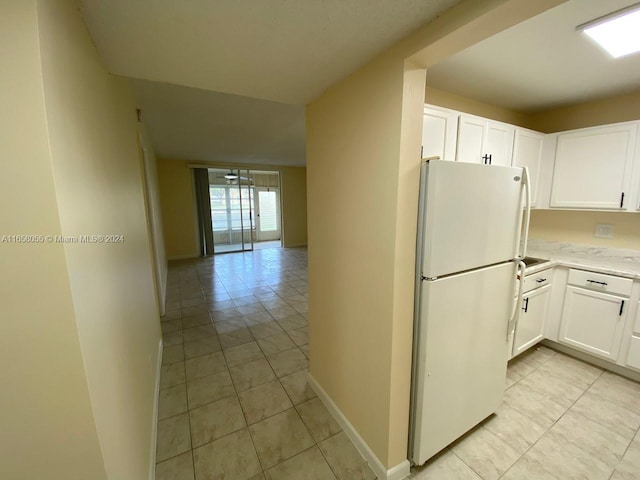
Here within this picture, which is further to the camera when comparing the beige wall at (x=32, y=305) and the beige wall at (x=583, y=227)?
the beige wall at (x=583, y=227)

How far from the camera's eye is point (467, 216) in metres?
1.39

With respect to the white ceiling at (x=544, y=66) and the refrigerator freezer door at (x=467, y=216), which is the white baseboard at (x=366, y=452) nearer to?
the refrigerator freezer door at (x=467, y=216)

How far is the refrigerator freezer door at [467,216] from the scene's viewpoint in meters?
1.27

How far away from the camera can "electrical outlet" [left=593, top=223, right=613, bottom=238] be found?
2459 millimetres

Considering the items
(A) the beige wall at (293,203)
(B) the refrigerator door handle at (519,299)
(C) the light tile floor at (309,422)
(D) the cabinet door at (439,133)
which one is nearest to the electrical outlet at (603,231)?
(C) the light tile floor at (309,422)

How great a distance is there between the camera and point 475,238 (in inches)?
57.1

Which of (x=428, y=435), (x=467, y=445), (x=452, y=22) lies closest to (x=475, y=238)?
(x=452, y=22)

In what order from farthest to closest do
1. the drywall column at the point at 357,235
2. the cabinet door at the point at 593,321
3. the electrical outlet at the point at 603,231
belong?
the electrical outlet at the point at 603,231 → the cabinet door at the point at 593,321 → the drywall column at the point at 357,235

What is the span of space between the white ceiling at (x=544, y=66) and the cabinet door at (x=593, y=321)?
1702 mm

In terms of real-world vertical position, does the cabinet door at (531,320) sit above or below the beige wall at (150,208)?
below

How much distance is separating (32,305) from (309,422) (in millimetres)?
1750

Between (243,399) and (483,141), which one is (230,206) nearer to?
(243,399)

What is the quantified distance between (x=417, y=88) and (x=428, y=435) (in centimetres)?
178

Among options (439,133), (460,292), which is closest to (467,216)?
(460,292)
